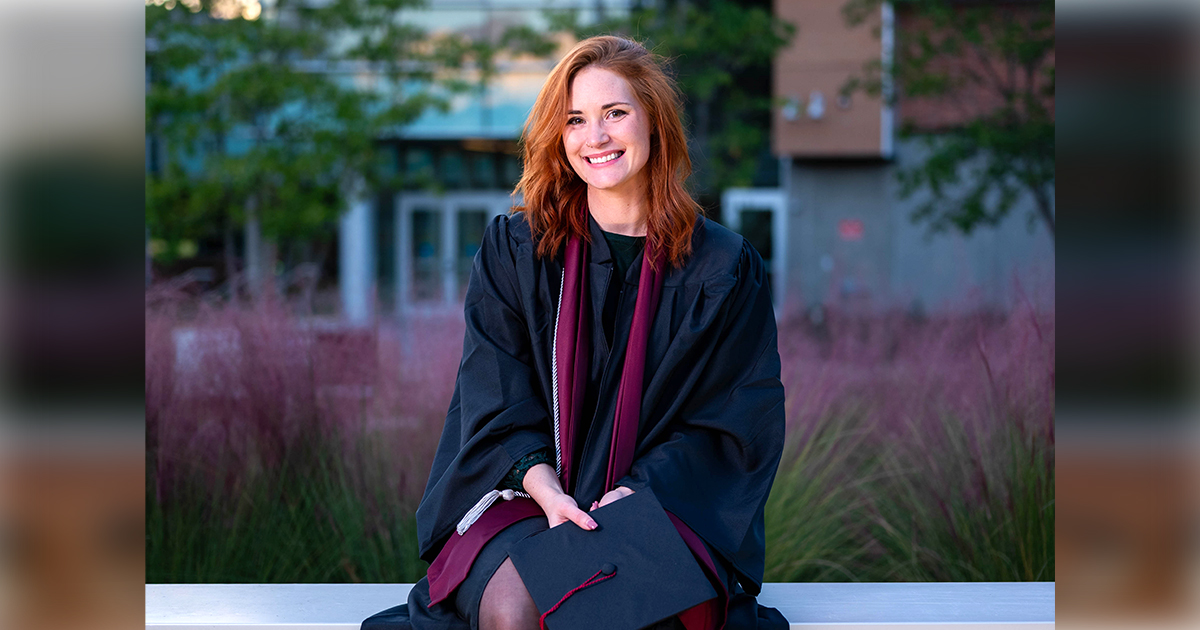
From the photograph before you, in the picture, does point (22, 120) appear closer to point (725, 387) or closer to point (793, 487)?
point (725, 387)

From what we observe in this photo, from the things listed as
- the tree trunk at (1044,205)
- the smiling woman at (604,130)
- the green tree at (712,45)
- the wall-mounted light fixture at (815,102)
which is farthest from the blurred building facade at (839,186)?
the smiling woman at (604,130)

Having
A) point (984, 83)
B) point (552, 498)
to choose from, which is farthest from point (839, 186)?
point (552, 498)

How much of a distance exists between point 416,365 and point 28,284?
317 centimetres

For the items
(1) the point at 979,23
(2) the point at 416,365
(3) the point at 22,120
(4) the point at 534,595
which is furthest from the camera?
(1) the point at 979,23

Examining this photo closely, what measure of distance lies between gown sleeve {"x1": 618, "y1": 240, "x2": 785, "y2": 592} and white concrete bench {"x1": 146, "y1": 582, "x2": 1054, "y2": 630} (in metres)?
0.31

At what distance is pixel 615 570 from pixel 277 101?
10786 mm

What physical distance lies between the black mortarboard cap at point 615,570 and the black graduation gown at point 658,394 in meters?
0.14

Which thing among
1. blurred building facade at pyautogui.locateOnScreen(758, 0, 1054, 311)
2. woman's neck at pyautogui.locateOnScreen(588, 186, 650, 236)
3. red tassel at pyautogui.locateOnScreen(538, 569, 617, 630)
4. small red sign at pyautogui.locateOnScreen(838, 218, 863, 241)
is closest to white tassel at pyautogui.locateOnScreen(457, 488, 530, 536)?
red tassel at pyautogui.locateOnScreen(538, 569, 617, 630)

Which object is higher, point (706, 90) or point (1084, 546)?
point (706, 90)

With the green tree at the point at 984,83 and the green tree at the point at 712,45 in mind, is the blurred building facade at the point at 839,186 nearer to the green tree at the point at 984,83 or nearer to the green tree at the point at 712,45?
the green tree at the point at 712,45

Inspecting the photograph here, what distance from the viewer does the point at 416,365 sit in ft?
13.9

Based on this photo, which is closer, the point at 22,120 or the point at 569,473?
the point at 22,120

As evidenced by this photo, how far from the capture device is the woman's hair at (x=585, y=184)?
7.48ft

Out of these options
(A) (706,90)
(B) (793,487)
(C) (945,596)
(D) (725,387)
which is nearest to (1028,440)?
(B) (793,487)
